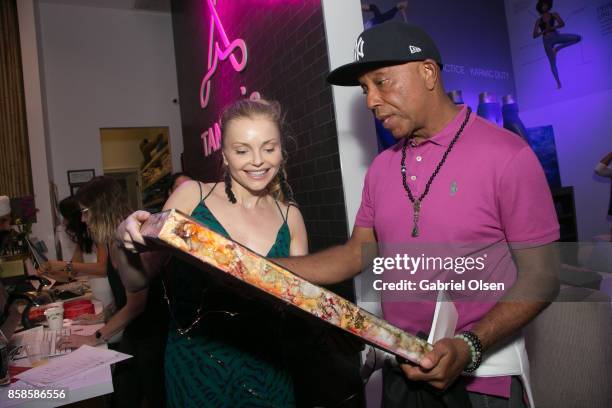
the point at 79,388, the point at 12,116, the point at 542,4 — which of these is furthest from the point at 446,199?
the point at 12,116

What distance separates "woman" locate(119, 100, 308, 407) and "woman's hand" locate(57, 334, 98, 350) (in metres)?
0.90

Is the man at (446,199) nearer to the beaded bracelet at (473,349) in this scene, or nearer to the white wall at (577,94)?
the beaded bracelet at (473,349)

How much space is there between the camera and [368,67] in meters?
1.39

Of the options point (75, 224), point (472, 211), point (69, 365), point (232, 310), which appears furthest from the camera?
point (75, 224)

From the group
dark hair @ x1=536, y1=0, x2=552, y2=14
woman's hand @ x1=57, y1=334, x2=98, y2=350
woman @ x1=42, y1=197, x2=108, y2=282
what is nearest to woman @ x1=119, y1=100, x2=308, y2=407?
woman's hand @ x1=57, y1=334, x2=98, y2=350

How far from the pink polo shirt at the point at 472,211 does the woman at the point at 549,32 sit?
15.1 feet

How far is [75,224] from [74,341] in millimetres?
2394

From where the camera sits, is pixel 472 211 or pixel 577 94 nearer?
pixel 472 211

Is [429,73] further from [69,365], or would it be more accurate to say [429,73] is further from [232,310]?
[69,365]

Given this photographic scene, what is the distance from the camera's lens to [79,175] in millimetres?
6738

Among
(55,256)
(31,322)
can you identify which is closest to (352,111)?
(31,322)

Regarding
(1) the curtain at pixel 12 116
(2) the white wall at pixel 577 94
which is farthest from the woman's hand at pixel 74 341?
(2) the white wall at pixel 577 94

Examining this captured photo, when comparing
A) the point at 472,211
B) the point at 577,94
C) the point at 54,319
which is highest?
the point at 577,94

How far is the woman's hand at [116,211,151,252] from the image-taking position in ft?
2.94
